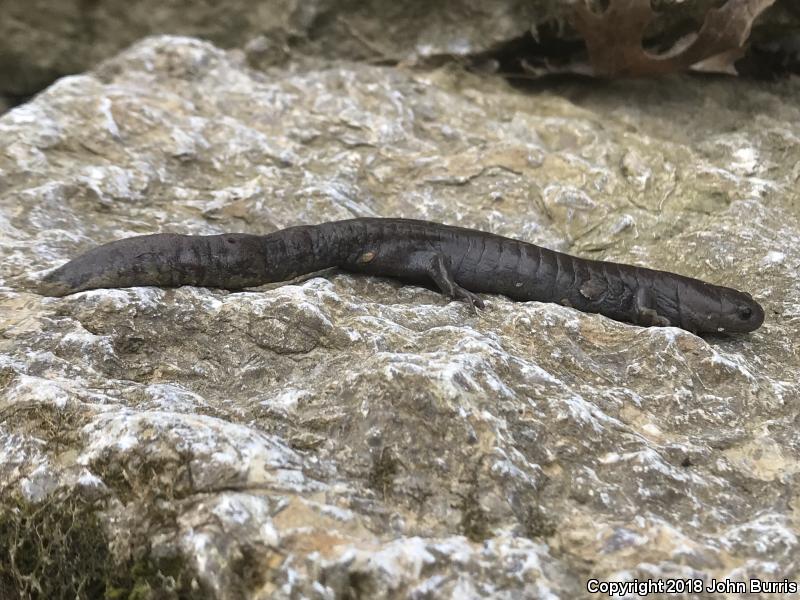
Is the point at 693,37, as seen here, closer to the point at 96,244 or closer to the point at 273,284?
the point at 273,284

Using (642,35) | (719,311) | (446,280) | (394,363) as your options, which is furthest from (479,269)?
(642,35)

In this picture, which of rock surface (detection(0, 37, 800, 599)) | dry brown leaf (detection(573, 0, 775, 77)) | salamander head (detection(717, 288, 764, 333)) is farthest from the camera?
dry brown leaf (detection(573, 0, 775, 77))

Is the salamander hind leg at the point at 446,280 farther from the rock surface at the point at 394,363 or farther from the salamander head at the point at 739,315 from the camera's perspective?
the salamander head at the point at 739,315

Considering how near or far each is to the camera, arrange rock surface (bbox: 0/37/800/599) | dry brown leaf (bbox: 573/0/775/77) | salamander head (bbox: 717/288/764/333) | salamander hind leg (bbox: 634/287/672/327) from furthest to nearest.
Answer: dry brown leaf (bbox: 573/0/775/77)
salamander hind leg (bbox: 634/287/672/327)
salamander head (bbox: 717/288/764/333)
rock surface (bbox: 0/37/800/599)

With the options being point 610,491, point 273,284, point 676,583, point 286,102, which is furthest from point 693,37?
point 676,583

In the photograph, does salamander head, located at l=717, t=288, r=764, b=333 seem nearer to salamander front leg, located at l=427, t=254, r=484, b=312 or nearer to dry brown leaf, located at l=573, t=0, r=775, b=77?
salamander front leg, located at l=427, t=254, r=484, b=312

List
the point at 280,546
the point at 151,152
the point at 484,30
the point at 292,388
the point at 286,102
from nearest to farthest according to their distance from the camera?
the point at 280,546 → the point at 292,388 → the point at 151,152 → the point at 286,102 → the point at 484,30

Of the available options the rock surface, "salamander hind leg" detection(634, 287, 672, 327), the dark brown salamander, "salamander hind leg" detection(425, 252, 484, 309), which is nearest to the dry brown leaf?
the rock surface

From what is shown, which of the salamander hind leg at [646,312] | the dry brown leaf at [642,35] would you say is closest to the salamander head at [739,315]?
the salamander hind leg at [646,312]
